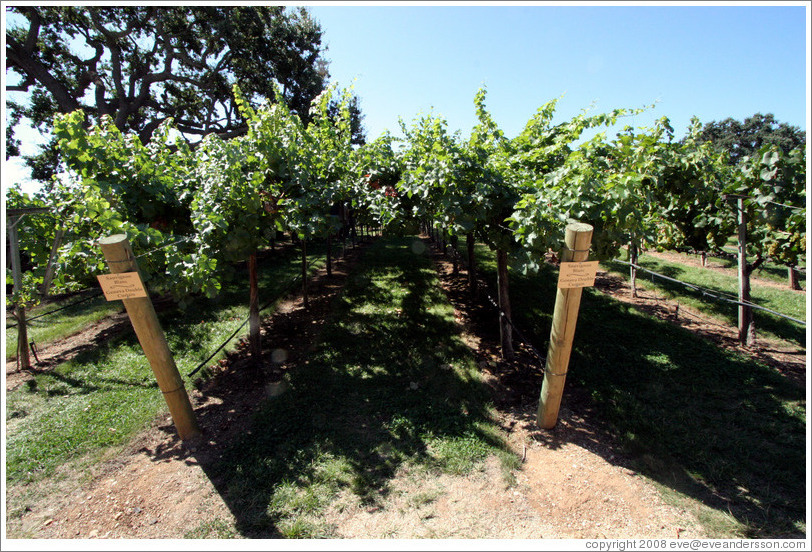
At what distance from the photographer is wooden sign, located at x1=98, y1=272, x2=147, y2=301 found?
3.57 metres

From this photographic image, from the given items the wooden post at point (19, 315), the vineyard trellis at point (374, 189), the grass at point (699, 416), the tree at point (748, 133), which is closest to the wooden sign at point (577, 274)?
the vineyard trellis at point (374, 189)

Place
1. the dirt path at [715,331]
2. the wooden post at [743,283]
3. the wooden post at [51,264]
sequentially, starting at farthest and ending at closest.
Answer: the wooden post at [743,283]
the dirt path at [715,331]
the wooden post at [51,264]

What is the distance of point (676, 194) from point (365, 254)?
35.5ft

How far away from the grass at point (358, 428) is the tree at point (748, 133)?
44.1m

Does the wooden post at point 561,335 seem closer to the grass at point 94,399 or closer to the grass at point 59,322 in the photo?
the grass at point 94,399

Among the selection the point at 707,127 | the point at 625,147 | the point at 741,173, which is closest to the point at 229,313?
the point at 625,147

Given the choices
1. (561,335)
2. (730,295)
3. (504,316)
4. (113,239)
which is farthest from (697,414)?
(730,295)

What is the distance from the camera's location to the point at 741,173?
632 centimetres

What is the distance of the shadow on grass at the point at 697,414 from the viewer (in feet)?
12.1

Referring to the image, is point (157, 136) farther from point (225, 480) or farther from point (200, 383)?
point (225, 480)

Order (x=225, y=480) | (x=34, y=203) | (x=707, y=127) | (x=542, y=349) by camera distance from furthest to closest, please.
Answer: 1. (x=707, y=127)
2. (x=542, y=349)
3. (x=34, y=203)
4. (x=225, y=480)

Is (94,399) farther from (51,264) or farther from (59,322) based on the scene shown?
(59,322)

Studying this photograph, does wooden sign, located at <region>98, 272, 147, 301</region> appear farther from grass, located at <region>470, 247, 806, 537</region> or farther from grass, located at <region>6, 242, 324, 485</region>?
grass, located at <region>470, 247, 806, 537</region>

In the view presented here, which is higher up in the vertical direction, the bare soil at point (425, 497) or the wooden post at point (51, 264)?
the wooden post at point (51, 264)
